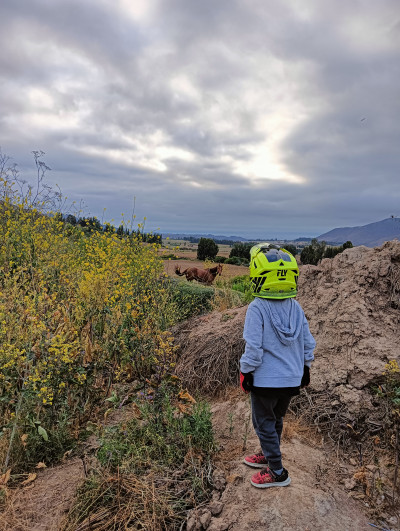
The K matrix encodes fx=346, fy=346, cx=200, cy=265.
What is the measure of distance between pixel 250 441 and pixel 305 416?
2.16 feet

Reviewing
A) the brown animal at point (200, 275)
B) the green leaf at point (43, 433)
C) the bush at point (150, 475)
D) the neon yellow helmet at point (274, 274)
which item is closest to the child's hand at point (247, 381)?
the neon yellow helmet at point (274, 274)

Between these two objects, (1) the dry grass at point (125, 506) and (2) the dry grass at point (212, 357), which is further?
(2) the dry grass at point (212, 357)

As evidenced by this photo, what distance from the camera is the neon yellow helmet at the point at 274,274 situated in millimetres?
2416

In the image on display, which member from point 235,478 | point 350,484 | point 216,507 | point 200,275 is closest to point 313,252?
point 200,275

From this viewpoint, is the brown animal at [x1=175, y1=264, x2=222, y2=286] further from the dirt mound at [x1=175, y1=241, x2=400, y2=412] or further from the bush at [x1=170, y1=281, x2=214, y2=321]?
the dirt mound at [x1=175, y1=241, x2=400, y2=412]

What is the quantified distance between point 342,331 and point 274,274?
178 cm

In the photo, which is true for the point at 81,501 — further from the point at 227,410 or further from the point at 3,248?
the point at 3,248

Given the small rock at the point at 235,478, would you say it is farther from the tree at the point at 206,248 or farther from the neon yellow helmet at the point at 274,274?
the tree at the point at 206,248

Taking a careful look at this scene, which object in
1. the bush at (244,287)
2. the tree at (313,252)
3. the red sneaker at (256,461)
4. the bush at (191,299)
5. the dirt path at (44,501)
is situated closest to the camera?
the dirt path at (44,501)

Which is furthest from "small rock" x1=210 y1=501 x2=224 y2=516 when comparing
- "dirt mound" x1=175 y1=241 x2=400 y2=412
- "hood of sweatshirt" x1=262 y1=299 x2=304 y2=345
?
"dirt mound" x1=175 y1=241 x2=400 y2=412

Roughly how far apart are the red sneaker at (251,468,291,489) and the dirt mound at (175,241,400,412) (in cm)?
109

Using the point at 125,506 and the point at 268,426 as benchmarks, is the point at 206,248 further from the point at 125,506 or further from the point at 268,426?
the point at 125,506

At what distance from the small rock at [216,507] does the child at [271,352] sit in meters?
0.29

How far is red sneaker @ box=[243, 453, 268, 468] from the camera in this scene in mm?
2641
